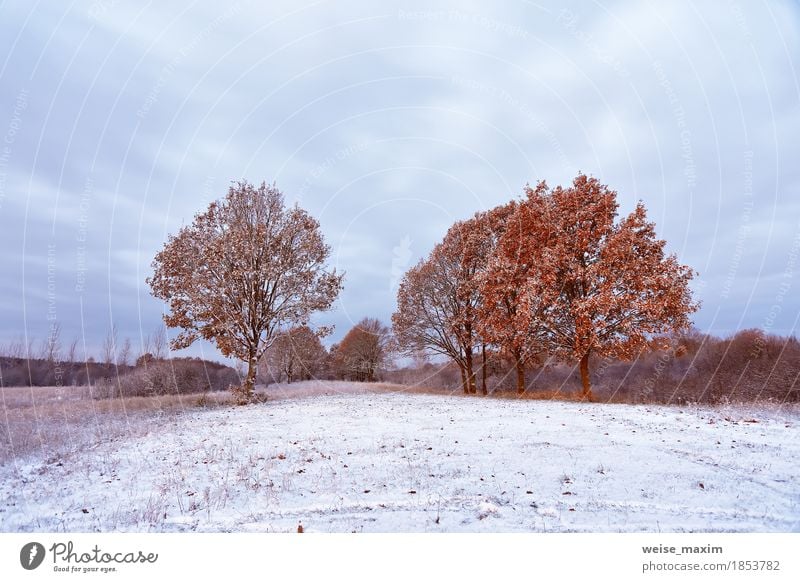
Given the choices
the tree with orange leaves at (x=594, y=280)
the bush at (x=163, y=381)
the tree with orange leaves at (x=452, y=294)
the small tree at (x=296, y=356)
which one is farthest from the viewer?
the bush at (x=163, y=381)

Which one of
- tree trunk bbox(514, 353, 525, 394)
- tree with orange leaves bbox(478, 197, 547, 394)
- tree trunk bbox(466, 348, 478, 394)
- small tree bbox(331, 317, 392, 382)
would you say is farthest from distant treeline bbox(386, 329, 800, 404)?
small tree bbox(331, 317, 392, 382)

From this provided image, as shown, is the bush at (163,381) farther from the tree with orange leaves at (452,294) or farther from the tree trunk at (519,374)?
the tree trunk at (519,374)

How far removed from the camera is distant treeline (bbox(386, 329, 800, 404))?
28.8m

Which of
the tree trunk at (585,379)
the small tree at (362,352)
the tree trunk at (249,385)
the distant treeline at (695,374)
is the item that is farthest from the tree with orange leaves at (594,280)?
the small tree at (362,352)

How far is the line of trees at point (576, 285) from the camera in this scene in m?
24.8

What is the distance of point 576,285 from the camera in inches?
1078

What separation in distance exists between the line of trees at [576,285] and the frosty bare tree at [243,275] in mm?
12777

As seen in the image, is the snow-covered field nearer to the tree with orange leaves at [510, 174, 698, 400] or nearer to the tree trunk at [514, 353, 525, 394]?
the tree with orange leaves at [510, 174, 698, 400]

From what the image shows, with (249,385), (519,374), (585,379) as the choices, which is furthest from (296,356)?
(585,379)

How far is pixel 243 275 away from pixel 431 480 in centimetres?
2166

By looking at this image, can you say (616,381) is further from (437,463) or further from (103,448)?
(103,448)

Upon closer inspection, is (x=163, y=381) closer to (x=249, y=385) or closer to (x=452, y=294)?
(x=249, y=385)

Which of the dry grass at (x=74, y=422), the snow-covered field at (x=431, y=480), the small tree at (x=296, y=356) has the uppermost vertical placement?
the small tree at (x=296, y=356)

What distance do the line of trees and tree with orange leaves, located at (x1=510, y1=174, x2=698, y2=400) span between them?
6 cm
